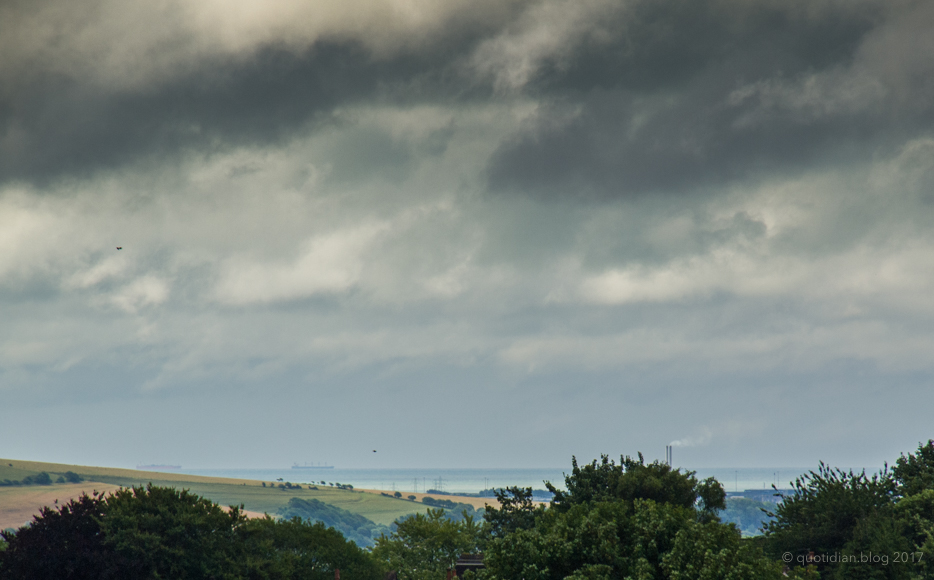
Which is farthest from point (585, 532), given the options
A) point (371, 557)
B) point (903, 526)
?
point (371, 557)

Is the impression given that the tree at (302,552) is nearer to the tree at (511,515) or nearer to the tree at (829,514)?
the tree at (511,515)

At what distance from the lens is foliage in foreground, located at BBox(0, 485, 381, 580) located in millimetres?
60375

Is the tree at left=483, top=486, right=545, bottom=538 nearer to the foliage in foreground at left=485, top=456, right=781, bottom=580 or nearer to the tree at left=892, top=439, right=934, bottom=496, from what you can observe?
the tree at left=892, top=439, right=934, bottom=496

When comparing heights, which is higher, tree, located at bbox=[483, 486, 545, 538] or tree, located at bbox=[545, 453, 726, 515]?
tree, located at bbox=[545, 453, 726, 515]

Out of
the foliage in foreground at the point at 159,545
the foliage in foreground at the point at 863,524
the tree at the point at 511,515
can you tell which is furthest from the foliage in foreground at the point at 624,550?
the tree at the point at 511,515

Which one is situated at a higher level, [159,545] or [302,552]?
[159,545]

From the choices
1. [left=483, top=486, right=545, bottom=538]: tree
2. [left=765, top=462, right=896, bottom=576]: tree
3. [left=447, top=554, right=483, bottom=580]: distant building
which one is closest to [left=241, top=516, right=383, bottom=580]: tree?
[left=447, top=554, right=483, bottom=580]: distant building

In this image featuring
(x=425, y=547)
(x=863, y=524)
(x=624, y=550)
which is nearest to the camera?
(x=624, y=550)

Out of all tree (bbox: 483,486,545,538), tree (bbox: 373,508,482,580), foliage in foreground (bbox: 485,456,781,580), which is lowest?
tree (bbox: 373,508,482,580)

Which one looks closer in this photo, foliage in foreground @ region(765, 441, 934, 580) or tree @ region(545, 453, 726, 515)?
foliage in foreground @ region(765, 441, 934, 580)

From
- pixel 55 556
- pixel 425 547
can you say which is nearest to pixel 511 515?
pixel 425 547

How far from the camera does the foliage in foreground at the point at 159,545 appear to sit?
60375mm

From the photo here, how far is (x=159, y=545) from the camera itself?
2505 inches

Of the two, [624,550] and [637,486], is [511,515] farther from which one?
[624,550]
